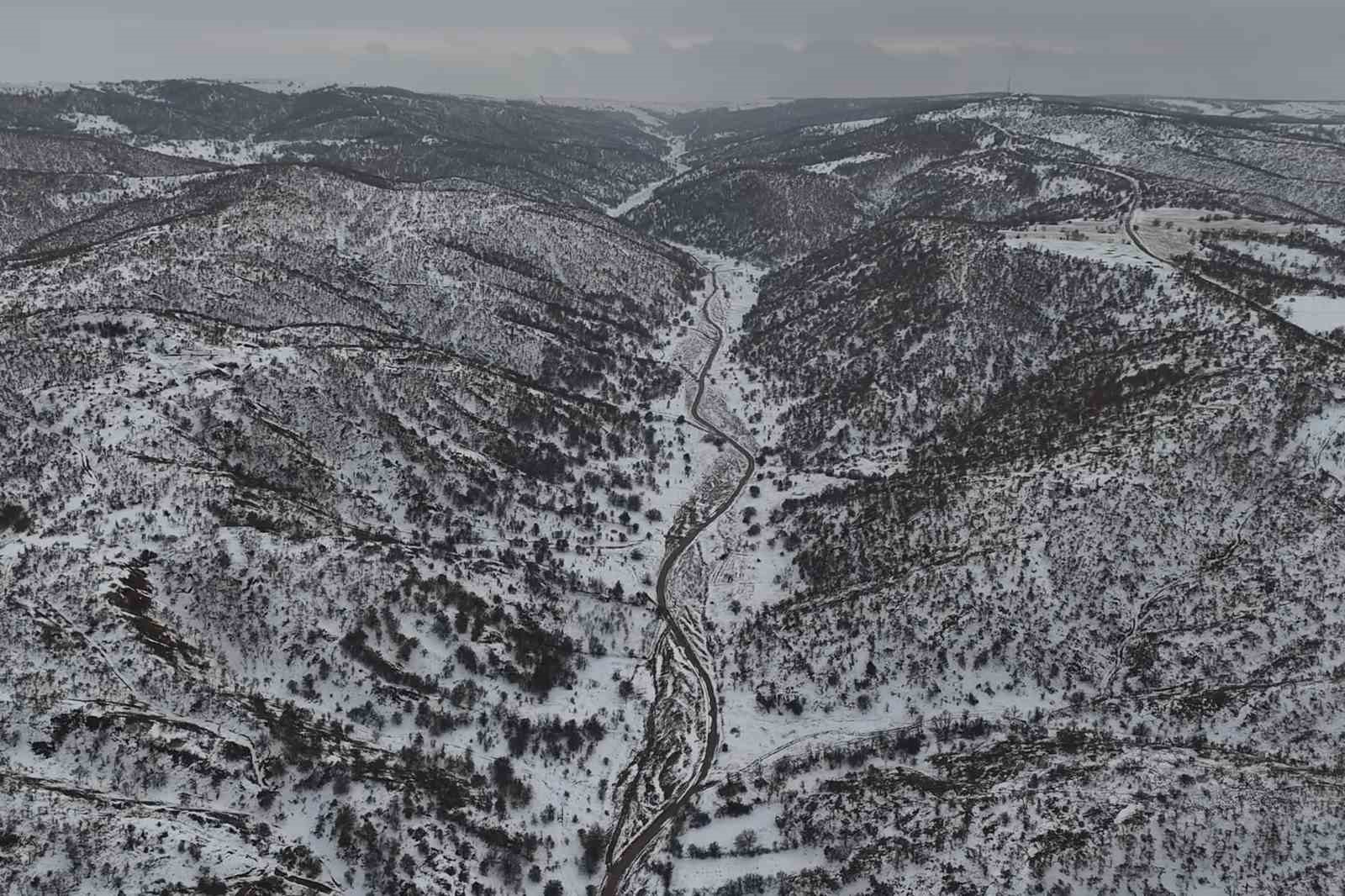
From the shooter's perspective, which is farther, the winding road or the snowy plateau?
the winding road

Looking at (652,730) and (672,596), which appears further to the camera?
(672,596)

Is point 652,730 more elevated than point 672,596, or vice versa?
point 672,596

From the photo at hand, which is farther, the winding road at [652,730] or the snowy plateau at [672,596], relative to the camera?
the winding road at [652,730]

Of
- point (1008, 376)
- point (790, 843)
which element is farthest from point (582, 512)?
point (1008, 376)
